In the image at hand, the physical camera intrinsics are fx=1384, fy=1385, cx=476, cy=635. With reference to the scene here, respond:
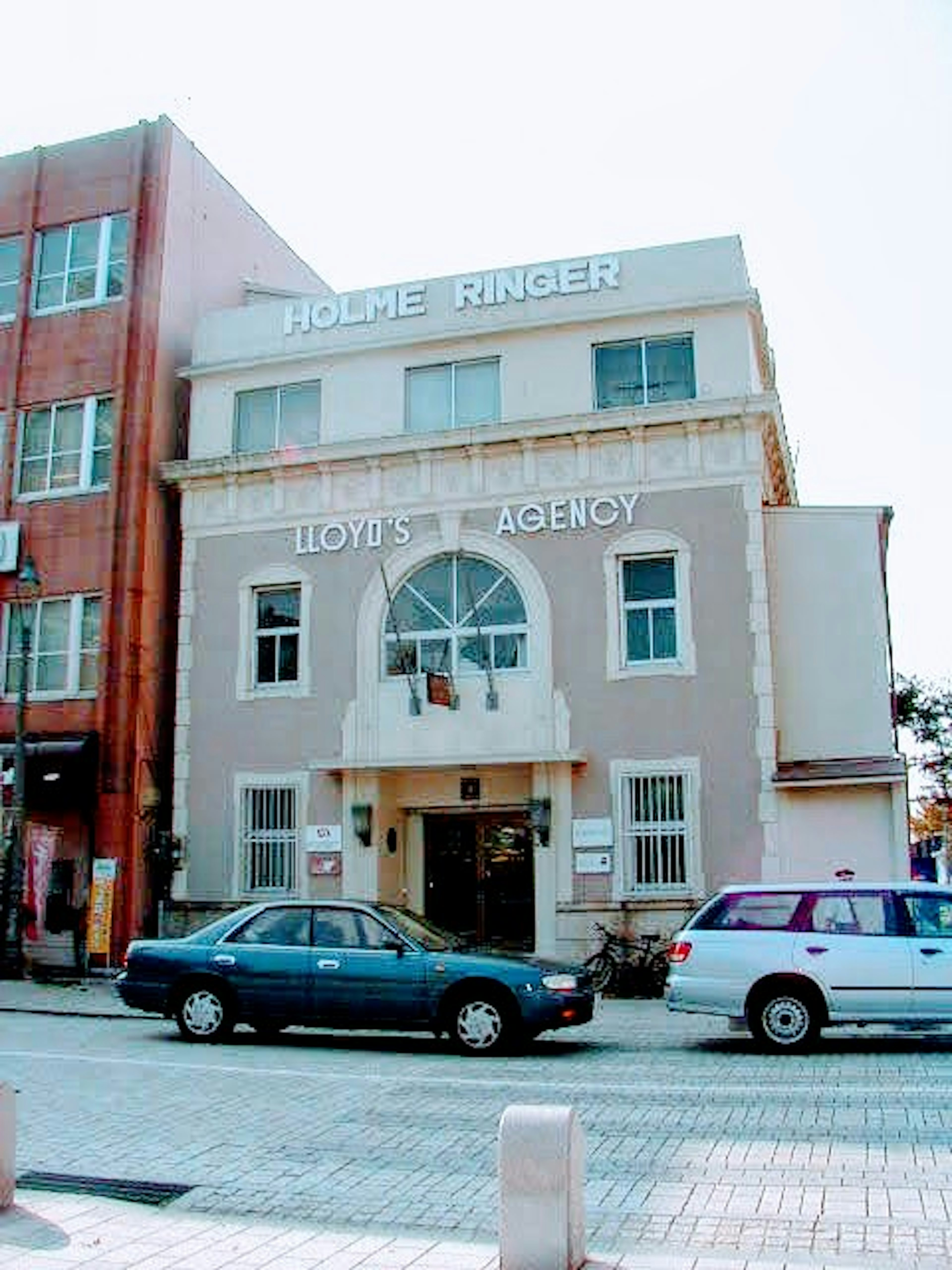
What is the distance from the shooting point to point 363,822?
823 inches

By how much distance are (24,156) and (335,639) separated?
11.1m

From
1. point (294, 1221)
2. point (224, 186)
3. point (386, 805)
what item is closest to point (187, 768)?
point (386, 805)

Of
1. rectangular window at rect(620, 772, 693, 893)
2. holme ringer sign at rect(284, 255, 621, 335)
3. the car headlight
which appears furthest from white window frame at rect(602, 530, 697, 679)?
the car headlight

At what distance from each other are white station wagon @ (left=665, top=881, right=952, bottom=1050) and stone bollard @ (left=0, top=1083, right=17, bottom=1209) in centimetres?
800

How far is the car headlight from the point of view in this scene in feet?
43.5

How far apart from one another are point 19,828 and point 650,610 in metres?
9.85

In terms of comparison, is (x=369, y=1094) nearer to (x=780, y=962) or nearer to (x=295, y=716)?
(x=780, y=962)

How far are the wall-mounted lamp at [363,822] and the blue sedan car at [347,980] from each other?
5905mm

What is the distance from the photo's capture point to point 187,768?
22344 mm

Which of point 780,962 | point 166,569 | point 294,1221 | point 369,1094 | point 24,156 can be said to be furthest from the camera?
point 24,156

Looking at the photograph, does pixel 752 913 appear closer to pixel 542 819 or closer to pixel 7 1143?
pixel 542 819

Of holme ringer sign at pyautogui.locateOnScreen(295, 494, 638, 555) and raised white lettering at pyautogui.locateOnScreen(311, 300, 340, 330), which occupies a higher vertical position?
raised white lettering at pyautogui.locateOnScreen(311, 300, 340, 330)

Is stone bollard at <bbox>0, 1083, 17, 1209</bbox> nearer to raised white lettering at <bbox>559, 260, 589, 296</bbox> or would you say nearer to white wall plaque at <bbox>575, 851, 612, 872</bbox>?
white wall plaque at <bbox>575, 851, 612, 872</bbox>

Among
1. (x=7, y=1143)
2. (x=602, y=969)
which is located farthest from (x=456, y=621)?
(x=7, y=1143)
